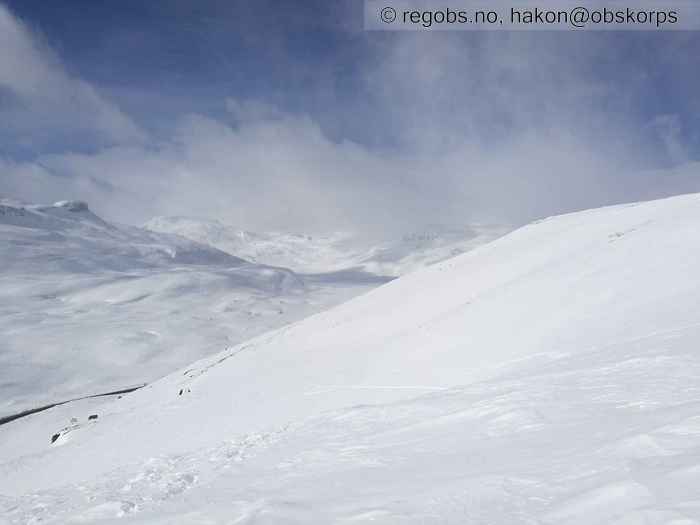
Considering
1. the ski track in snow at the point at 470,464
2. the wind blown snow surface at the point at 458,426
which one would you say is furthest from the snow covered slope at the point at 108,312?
the ski track in snow at the point at 470,464

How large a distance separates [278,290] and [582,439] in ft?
405

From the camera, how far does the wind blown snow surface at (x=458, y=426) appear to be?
3.75 metres

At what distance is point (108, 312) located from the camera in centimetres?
8619

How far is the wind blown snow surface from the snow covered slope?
34.1 metres

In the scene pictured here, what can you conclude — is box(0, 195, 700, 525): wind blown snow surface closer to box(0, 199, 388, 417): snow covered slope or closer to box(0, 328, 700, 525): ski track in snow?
box(0, 328, 700, 525): ski track in snow

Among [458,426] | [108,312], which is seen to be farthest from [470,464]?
[108,312]

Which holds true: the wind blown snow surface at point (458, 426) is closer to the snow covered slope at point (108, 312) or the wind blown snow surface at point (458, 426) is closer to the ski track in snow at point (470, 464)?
the ski track in snow at point (470, 464)

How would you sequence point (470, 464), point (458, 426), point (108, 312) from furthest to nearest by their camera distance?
1. point (108, 312)
2. point (458, 426)
3. point (470, 464)

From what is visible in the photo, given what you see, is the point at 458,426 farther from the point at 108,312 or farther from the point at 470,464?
the point at 108,312

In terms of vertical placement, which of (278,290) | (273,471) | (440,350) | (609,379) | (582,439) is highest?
(278,290)

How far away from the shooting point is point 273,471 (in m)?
5.84

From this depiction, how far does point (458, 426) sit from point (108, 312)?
93.1 metres

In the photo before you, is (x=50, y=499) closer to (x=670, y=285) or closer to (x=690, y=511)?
(x=690, y=511)

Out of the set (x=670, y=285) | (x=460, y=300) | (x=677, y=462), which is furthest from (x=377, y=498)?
(x=460, y=300)
